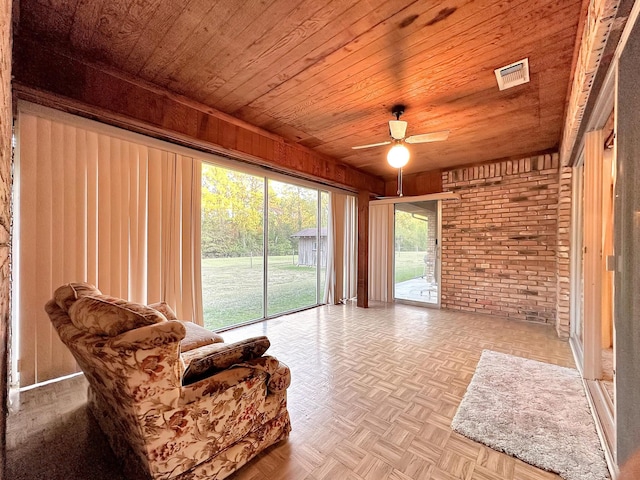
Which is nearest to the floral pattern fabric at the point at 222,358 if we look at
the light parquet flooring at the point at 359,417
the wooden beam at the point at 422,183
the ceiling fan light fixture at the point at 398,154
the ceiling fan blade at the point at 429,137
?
the light parquet flooring at the point at 359,417

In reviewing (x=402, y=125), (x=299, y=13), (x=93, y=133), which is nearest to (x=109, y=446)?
(x=93, y=133)

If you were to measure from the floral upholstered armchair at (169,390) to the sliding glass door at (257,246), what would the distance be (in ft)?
7.68

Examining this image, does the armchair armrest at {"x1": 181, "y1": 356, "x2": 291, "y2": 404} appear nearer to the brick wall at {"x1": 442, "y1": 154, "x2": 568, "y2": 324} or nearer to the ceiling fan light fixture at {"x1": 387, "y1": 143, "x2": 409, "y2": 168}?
the ceiling fan light fixture at {"x1": 387, "y1": 143, "x2": 409, "y2": 168}

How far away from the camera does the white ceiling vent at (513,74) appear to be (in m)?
2.00

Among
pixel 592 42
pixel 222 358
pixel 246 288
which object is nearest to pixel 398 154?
pixel 592 42

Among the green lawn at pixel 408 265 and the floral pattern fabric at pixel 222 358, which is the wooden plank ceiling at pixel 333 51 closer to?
the floral pattern fabric at pixel 222 358

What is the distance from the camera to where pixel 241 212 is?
4.61 meters

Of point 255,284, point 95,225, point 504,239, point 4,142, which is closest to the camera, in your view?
point 4,142

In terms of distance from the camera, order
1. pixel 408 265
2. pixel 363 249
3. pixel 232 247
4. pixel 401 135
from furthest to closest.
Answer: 1. pixel 408 265
2. pixel 363 249
3. pixel 232 247
4. pixel 401 135

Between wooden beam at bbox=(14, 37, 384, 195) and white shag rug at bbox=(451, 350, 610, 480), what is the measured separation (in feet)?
10.1

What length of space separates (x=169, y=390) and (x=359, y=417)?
4.24ft

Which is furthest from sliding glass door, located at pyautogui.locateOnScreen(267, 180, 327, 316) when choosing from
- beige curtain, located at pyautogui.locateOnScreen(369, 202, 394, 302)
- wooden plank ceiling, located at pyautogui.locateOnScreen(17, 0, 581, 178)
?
wooden plank ceiling, located at pyautogui.locateOnScreen(17, 0, 581, 178)

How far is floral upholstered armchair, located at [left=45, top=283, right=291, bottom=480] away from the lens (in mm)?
1070

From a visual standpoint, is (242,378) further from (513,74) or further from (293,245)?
(293,245)
